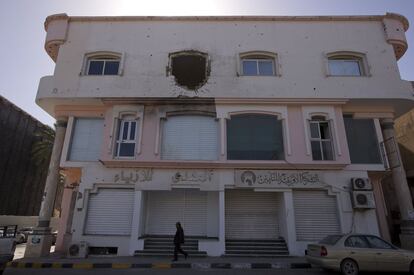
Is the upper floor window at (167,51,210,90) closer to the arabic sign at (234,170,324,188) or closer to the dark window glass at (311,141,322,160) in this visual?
the arabic sign at (234,170,324,188)

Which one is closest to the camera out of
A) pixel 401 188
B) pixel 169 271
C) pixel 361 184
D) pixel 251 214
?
pixel 169 271

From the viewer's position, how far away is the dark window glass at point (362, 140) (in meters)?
14.2

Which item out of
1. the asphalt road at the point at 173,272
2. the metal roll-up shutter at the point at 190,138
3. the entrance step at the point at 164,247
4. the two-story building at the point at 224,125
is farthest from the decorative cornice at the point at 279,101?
the asphalt road at the point at 173,272

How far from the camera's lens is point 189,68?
1595 cm

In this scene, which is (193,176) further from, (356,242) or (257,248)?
(356,242)

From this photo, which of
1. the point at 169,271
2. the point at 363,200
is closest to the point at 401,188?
the point at 363,200

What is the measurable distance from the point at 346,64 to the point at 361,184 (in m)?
7.29

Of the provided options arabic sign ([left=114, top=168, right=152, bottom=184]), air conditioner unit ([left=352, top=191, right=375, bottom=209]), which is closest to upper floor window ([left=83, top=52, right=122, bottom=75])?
arabic sign ([left=114, top=168, right=152, bottom=184])

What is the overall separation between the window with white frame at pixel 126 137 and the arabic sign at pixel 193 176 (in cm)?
275

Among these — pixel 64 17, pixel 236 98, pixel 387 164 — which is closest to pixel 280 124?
pixel 236 98

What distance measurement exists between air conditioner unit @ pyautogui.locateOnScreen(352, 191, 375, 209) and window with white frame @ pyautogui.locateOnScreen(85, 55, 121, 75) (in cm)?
1452

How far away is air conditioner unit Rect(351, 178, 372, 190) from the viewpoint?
1309 cm

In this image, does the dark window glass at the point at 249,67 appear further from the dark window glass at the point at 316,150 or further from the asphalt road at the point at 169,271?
the asphalt road at the point at 169,271

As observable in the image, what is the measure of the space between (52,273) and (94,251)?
3294 mm
